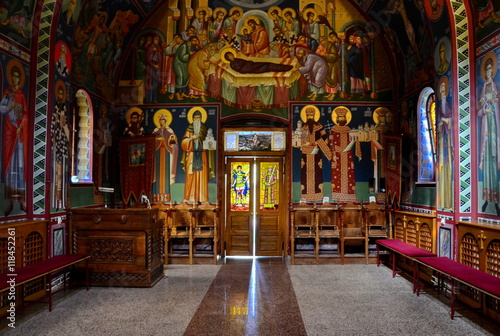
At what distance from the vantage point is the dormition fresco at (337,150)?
28.2 feet

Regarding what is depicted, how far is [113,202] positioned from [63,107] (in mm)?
2815

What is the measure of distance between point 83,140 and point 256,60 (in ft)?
13.4

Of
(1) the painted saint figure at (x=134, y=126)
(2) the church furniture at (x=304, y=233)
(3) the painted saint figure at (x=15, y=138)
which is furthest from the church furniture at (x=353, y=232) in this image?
(3) the painted saint figure at (x=15, y=138)

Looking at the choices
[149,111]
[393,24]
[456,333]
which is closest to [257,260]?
[149,111]

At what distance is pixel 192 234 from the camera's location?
8156mm

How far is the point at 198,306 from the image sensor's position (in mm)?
5176

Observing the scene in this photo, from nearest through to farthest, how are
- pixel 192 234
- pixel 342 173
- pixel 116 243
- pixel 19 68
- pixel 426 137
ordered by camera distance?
pixel 19 68
pixel 116 243
pixel 426 137
pixel 192 234
pixel 342 173

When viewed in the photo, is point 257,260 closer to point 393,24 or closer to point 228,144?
point 228,144

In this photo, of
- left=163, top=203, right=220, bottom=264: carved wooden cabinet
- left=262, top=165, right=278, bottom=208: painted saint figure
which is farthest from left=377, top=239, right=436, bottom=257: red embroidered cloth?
left=163, top=203, right=220, bottom=264: carved wooden cabinet

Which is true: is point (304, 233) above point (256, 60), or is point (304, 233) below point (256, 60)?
below

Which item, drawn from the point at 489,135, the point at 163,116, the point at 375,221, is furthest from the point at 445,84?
the point at 163,116

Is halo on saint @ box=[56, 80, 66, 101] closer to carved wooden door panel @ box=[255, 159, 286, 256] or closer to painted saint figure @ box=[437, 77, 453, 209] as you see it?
carved wooden door panel @ box=[255, 159, 286, 256]

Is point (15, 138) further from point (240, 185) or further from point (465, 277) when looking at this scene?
point (465, 277)

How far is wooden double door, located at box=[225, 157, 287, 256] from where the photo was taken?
8.88 meters
